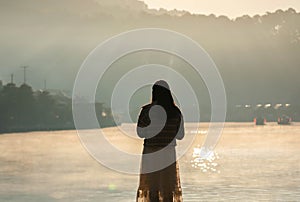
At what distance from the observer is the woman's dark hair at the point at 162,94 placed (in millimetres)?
10320

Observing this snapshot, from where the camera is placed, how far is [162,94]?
10406 mm

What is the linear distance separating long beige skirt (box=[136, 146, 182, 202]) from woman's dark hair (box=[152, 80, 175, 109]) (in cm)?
65

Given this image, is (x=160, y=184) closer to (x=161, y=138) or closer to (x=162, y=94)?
(x=161, y=138)

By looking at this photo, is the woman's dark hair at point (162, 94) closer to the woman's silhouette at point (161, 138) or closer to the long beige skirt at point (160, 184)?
the woman's silhouette at point (161, 138)

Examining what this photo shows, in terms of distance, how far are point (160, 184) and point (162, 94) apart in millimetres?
1279

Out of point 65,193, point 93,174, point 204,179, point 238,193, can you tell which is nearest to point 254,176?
point 204,179

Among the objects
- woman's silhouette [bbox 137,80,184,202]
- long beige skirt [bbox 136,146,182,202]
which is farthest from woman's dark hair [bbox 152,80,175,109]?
long beige skirt [bbox 136,146,182,202]

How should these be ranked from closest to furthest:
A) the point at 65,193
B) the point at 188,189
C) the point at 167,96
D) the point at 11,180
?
the point at 167,96
the point at 65,193
the point at 188,189
the point at 11,180

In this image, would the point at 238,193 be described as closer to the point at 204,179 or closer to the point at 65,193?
the point at 65,193

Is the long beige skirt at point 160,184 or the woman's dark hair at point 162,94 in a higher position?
the woman's dark hair at point 162,94

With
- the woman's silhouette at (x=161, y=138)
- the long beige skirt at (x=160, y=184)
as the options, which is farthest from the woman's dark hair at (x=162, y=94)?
the long beige skirt at (x=160, y=184)

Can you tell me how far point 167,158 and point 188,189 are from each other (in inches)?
1529

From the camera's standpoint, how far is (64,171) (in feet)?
218

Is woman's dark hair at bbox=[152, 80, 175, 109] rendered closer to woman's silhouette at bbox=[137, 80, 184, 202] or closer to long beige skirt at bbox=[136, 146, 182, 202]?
woman's silhouette at bbox=[137, 80, 184, 202]
